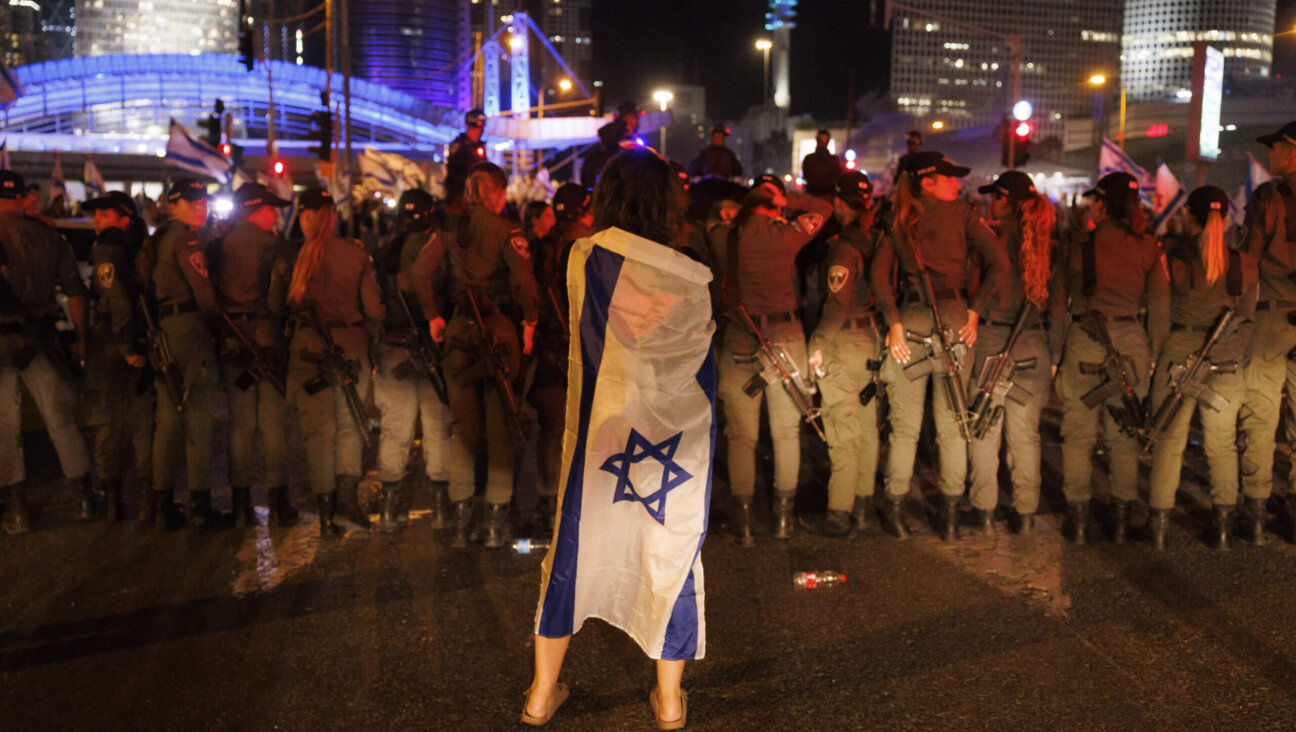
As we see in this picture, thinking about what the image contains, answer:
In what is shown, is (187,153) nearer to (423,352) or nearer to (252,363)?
(252,363)

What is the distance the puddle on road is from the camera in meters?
5.12

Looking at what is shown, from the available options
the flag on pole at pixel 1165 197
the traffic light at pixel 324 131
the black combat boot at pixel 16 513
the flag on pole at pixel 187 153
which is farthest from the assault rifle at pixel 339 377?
the traffic light at pixel 324 131

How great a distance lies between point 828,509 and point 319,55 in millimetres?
156828

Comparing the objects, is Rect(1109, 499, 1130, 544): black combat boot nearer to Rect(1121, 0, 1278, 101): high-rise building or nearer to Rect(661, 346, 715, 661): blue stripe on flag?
Rect(661, 346, 715, 661): blue stripe on flag

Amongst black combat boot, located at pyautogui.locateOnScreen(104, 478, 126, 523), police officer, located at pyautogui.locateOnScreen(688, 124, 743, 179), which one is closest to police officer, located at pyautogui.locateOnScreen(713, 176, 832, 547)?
police officer, located at pyautogui.locateOnScreen(688, 124, 743, 179)

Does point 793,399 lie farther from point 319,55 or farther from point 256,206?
point 319,55

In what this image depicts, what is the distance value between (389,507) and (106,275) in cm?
229

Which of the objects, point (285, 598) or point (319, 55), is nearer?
point (285, 598)

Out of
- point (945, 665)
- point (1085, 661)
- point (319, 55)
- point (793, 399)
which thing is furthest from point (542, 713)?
point (319, 55)

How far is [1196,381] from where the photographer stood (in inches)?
228

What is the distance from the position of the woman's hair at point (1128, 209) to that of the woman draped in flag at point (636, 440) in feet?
11.1

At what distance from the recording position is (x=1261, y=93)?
9531cm

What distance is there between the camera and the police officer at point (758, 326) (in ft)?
18.9

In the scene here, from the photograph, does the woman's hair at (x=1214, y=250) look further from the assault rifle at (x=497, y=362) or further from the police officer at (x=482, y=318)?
the assault rifle at (x=497, y=362)
